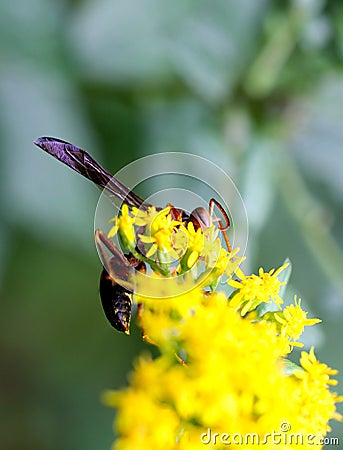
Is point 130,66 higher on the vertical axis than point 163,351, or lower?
higher

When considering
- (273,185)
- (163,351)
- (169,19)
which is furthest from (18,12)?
(163,351)

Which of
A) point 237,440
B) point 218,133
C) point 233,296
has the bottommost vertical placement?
point 237,440

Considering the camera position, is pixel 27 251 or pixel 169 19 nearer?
pixel 169 19

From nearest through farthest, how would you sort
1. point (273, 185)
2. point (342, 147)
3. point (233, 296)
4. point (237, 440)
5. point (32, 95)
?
point (237, 440) < point (233, 296) < point (273, 185) < point (342, 147) < point (32, 95)

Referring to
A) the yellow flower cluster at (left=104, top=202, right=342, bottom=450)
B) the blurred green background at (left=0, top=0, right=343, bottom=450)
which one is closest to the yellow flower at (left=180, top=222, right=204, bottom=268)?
the yellow flower cluster at (left=104, top=202, right=342, bottom=450)

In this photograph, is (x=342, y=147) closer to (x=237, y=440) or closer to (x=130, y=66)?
(x=130, y=66)

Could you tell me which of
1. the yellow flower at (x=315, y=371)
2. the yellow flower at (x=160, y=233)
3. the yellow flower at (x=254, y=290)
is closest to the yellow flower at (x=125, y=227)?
the yellow flower at (x=160, y=233)

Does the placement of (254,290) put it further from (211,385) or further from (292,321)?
(211,385)
